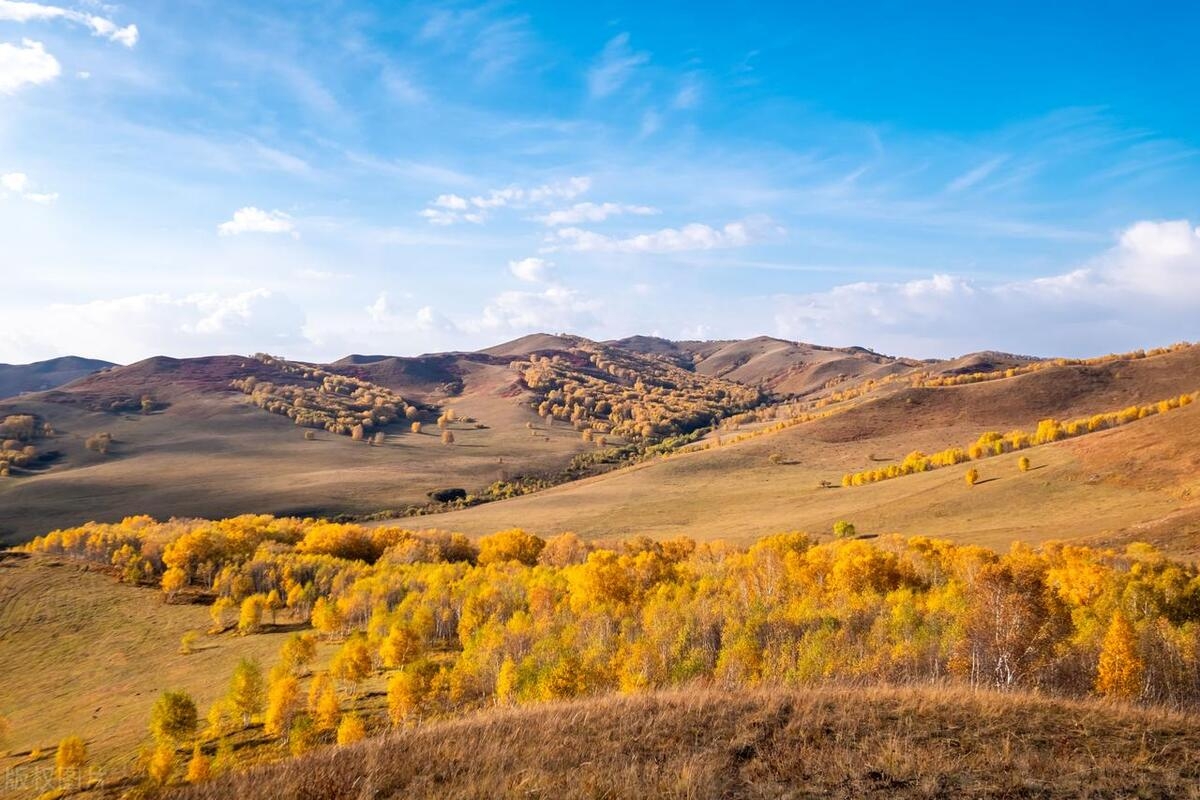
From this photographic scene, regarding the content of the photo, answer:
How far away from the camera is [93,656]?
5556cm

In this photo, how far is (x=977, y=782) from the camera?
1165cm

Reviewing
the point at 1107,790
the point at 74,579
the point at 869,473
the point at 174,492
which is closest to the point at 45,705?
the point at 74,579

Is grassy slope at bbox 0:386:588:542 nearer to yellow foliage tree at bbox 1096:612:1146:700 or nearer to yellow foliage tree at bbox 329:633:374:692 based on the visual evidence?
yellow foliage tree at bbox 329:633:374:692

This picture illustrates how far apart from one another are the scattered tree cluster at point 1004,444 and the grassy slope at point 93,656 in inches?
3801

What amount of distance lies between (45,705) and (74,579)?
1142 inches

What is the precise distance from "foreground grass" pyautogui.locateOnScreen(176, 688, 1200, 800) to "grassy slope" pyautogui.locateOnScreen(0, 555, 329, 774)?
3576 cm

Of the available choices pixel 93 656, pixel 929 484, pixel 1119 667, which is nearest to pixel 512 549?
pixel 93 656

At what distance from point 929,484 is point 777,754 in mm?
90459

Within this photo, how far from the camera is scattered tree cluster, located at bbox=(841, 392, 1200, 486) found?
11106cm

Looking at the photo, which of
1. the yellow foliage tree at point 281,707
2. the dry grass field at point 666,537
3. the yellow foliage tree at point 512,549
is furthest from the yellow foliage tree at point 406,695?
the yellow foliage tree at point 512,549

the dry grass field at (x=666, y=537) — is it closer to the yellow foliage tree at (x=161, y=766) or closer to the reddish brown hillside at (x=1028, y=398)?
the reddish brown hillside at (x=1028, y=398)

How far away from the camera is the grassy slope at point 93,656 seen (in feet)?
138

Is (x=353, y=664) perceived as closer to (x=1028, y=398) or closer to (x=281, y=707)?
(x=281, y=707)

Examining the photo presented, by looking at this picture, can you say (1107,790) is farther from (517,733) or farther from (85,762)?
(85,762)
